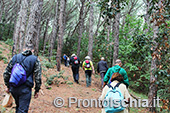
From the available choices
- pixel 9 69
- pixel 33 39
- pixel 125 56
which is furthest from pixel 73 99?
pixel 125 56

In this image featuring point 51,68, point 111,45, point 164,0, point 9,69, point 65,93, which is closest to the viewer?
point 9,69

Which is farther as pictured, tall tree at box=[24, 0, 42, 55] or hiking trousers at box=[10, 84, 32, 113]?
tall tree at box=[24, 0, 42, 55]

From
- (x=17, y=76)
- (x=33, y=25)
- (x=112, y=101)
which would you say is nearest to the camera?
(x=17, y=76)

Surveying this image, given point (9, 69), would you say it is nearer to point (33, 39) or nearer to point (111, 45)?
point (33, 39)

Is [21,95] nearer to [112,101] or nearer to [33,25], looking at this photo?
→ [112,101]

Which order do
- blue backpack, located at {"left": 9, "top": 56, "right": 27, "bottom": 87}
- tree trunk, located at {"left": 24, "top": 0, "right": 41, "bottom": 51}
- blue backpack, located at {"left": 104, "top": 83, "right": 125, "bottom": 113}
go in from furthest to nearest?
tree trunk, located at {"left": 24, "top": 0, "right": 41, "bottom": 51}, blue backpack, located at {"left": 104, "top": 83, "right": 125, "bottom": 113}, blue backpack, located at {"left": 9, "top": 56, "right": 27, "bottom": 87}

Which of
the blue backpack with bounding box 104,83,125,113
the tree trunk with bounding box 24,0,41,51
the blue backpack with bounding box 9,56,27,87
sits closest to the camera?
the blue backpack with bounding box 9,56,27,87

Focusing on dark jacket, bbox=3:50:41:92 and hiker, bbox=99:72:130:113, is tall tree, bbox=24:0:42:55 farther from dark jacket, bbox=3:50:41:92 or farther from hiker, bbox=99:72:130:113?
hiker, bbox=99:72:130:113

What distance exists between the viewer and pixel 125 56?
13266mm

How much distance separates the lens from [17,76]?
3.14 meters

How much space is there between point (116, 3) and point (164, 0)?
183 cm

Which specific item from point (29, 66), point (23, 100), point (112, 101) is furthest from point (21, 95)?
point (112, 101)

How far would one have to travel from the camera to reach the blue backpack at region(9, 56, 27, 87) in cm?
312

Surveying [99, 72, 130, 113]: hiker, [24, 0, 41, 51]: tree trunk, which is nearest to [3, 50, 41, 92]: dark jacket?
[99, 72, 130, 113]: hiker
